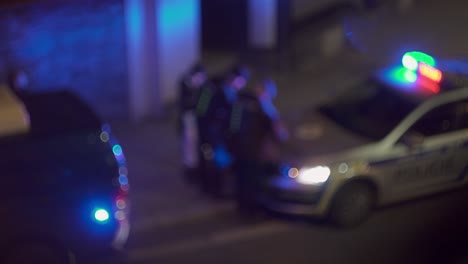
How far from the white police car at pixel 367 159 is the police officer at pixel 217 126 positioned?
2.30ft

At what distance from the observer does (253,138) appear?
8844 mm

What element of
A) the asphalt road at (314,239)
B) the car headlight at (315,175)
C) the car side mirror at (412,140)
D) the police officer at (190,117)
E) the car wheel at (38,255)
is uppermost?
the police officer at (190,117)

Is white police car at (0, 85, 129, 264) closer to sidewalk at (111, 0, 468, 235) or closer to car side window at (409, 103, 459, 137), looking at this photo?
sidewalk at (111, 0, 468, 235)

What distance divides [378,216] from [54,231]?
3706mm

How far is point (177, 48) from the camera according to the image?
12875 millimetres

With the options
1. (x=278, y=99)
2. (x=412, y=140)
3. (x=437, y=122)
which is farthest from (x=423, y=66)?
(x=278, y=99)

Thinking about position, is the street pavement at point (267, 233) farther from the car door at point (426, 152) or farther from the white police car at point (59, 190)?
the white police car at point (59, 190)

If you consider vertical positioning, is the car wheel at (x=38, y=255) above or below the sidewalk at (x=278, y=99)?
below

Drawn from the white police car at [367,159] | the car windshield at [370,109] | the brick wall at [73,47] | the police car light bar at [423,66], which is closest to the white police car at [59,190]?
the white police car at [367,159]

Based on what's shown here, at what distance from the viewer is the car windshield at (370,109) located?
884cm

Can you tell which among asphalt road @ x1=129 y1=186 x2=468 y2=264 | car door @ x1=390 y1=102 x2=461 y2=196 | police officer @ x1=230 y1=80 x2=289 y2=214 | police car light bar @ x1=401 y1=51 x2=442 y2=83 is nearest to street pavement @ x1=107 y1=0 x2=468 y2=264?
→ asphalt road @ x1=129 y1=186 x2=468 y2=264

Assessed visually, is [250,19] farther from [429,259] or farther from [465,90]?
[465,90]

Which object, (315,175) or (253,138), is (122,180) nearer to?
(253,138)

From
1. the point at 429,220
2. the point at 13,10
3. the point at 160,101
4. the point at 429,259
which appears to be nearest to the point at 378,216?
the point at 429,220
